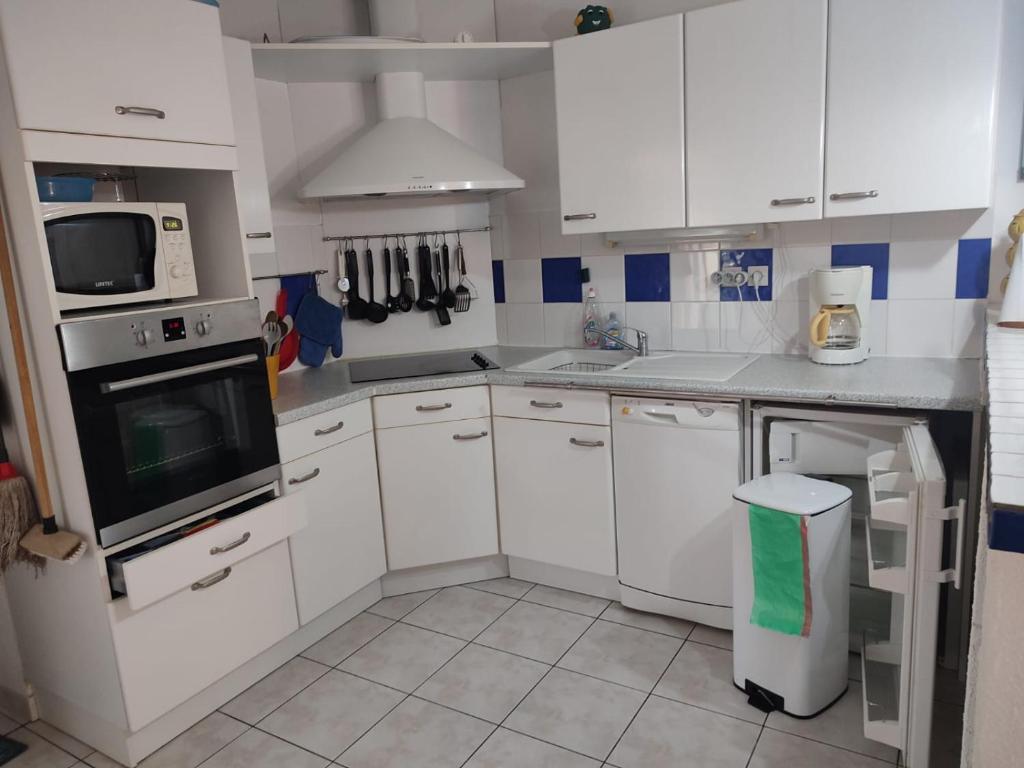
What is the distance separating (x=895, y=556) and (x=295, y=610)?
5.85 ft

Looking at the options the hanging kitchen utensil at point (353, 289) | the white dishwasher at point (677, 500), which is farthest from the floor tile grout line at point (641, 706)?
the hanging kitchen utensil at point (353, 289)

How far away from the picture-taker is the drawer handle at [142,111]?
1.89m

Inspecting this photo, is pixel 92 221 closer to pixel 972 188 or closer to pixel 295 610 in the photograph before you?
pixel 295 610

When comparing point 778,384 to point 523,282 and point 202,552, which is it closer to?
point 523,282

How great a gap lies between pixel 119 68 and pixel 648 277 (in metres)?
1.89

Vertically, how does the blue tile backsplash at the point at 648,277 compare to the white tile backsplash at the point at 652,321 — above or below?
above

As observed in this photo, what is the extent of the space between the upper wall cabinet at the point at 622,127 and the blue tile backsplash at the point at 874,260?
577mm

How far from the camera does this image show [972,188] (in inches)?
83.6

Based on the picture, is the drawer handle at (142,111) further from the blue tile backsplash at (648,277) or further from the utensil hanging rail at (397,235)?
the blue tile backsplash at (648,277)

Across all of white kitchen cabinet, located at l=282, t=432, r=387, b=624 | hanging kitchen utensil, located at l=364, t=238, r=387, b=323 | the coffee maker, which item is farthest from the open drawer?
the coffee maker

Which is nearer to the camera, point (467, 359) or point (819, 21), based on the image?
point (819, 21)

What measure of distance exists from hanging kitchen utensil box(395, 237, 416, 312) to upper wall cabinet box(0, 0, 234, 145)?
107 centimetres

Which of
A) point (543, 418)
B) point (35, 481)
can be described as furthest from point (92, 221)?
point (543, 418)

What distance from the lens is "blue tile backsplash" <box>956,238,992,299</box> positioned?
236 centimetres
